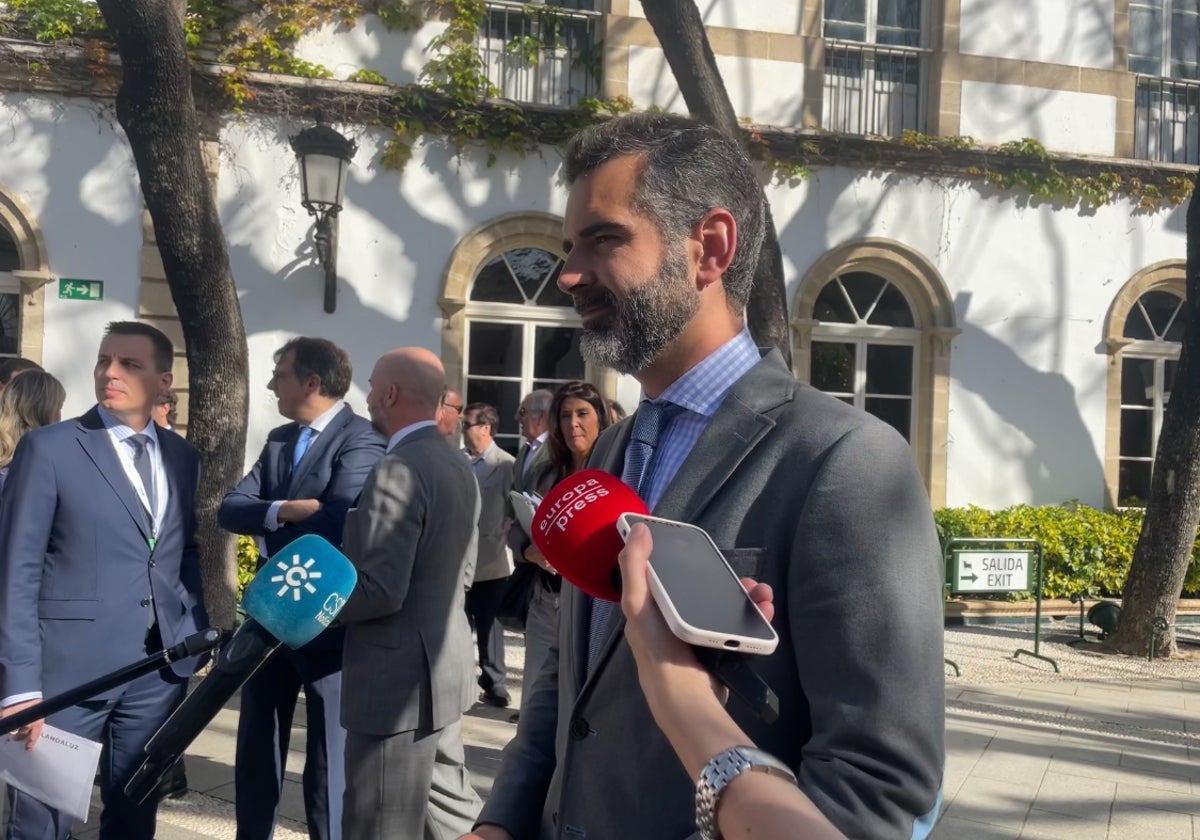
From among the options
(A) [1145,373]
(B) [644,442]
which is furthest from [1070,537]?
(B) [644,442]

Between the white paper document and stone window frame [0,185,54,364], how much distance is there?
8.23m

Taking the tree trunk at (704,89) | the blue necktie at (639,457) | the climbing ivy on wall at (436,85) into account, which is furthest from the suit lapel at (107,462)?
the climbing ivy on wall at (436,85)

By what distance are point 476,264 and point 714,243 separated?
33.6 ft

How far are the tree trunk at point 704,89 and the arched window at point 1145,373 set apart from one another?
7152mm

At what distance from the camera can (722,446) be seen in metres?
1.69

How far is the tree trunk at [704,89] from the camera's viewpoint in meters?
8.28

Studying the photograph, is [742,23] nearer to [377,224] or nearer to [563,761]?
[377,224]

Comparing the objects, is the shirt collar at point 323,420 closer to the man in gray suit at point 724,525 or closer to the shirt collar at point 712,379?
the man in gray suit at point 724,525

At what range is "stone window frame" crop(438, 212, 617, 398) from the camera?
1177cm

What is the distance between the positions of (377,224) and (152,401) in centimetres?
762

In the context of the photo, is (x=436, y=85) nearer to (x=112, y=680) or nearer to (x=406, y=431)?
(x=406, y=431)

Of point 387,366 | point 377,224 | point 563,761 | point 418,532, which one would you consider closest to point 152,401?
point 387,366

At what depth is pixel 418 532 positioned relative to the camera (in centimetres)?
399

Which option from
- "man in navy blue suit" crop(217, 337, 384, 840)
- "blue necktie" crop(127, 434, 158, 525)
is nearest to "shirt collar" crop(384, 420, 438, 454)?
"man in navy blue suit" crop(217, 337, 384, 840)
